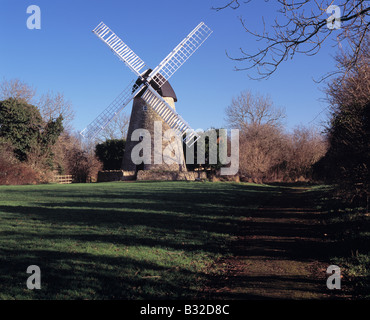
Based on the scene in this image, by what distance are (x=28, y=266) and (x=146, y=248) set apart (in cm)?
244

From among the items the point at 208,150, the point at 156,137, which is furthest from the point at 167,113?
the point at 208,150

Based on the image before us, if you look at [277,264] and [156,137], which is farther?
[156,137]

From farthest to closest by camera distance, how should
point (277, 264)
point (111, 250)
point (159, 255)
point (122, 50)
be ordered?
point (122, 50), point (111, 250), point (159, 255), point (277, 264)

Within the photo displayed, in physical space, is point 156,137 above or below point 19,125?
below

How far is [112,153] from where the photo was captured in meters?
43.2

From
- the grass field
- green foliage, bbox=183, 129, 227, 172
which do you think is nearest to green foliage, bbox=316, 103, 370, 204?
the grass field

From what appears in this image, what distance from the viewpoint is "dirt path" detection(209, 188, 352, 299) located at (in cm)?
526

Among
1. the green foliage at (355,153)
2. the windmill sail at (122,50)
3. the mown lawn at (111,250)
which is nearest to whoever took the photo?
the mown lawn at (111,250)

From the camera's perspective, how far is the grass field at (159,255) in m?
5.25

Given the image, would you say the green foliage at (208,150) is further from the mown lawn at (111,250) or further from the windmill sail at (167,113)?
the mown lawn at (111,250)

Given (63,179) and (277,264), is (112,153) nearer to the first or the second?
(63,179)

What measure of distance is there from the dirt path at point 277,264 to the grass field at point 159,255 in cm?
2

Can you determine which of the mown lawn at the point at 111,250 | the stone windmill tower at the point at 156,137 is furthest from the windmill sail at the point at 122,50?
the mown lawn at the point at 111,250

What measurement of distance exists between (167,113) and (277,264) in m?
27.9
